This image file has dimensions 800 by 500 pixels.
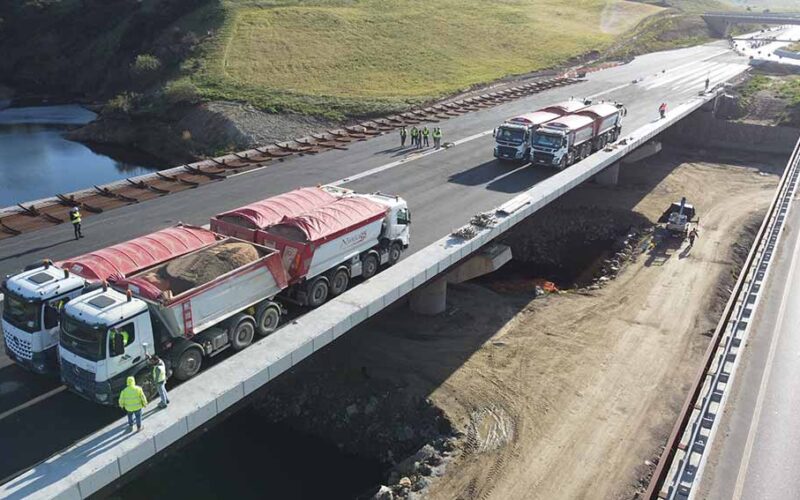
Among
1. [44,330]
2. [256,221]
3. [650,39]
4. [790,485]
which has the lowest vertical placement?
[790,485]

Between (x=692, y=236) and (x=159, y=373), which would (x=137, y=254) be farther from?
(x=692, y=236)

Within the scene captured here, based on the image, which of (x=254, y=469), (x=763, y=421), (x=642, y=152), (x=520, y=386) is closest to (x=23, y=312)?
(x=254, y=469)

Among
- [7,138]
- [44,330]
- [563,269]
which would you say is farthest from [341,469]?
[7,138]

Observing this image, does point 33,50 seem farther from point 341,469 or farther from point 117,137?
point 341,469

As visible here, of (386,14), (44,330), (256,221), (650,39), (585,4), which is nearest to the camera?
(44,330)

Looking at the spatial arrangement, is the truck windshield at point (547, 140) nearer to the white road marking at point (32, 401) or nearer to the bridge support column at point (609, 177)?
the bridge support column at point (609, 177)

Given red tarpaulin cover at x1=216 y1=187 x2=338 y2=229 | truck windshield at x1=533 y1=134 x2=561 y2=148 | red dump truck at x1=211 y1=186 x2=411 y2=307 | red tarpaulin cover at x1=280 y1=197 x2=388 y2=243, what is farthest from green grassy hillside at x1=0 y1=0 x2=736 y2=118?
red tarpaulin cover at x1=280 y1=197 x2=388 y2=243
